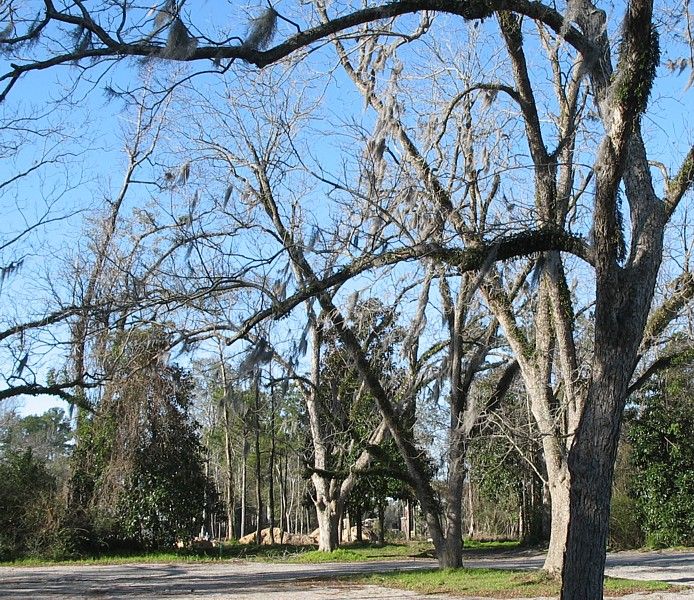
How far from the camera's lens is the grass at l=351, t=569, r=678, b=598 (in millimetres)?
12244

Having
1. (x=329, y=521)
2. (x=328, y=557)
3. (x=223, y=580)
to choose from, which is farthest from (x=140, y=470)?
(x=223, y=580)

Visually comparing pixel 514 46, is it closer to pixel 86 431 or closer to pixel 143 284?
pixel 143 284

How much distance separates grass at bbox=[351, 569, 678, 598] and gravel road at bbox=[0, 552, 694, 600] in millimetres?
559

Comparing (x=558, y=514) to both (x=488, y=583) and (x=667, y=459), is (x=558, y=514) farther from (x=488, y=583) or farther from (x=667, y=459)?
(x=667, y=459)

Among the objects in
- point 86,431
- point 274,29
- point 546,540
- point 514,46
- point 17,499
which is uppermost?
point 514,46

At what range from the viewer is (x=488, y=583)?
43.4ft

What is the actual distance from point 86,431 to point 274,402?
6.62 metres

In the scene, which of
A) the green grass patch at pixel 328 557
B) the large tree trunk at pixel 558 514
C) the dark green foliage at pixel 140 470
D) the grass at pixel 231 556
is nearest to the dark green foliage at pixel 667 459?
the grass at pixel 231 556

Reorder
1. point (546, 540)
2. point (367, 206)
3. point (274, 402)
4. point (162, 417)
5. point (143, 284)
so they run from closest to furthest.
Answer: point (143, 284)
point (367, 206)
point (274, 402)
point (162, 417)
point (546, 540)

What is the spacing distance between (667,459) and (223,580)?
1599cm

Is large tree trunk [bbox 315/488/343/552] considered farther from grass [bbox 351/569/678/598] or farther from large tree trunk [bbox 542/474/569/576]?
large tree trunk [bbox 542/474/569/576]

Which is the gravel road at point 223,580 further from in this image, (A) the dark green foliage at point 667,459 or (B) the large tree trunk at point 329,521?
(A) the dark green foliage at point 667,459

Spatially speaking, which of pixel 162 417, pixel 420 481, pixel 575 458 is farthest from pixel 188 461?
pixel 575 458

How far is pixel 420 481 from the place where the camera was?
52.0ft
